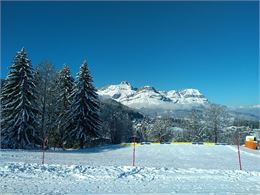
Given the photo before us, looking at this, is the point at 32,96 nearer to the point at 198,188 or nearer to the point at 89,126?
the point at 89,126

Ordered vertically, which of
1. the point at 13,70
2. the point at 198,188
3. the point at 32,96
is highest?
the point at 13,70

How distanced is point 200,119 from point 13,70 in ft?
145

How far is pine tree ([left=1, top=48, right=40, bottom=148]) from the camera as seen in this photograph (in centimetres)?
3044

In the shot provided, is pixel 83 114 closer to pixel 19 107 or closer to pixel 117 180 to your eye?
pixel 19 107

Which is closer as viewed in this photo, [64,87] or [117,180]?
[117,180]

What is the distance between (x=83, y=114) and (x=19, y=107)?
7576 mm

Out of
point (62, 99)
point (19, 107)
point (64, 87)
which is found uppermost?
point (64, 87)

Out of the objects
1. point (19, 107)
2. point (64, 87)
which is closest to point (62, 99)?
point (64, 87)

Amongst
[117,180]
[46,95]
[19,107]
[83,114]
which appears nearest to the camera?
[117,180]

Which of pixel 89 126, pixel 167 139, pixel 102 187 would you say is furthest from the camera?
pixel 167 139

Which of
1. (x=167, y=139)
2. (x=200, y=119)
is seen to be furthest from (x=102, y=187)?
(x=167, y=139)

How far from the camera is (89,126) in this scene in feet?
118

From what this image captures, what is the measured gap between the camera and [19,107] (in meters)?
30.9

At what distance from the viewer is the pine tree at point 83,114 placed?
35.8 meters
